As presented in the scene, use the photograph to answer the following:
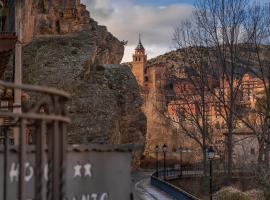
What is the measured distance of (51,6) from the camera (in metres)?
46.6

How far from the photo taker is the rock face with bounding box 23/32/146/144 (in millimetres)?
36750

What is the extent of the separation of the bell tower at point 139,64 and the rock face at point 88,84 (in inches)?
3956

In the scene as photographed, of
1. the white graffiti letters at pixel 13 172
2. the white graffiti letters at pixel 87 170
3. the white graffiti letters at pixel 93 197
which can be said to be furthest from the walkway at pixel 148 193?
the white graffiti letters at pixel 13 172

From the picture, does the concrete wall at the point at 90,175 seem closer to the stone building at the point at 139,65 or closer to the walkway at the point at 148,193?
the walkway at the point at 148,193

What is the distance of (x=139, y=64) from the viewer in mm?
150375

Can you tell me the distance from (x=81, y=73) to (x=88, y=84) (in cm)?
93

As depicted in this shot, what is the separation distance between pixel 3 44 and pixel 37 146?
12.3 meters

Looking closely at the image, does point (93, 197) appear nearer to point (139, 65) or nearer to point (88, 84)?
point (88, 84)

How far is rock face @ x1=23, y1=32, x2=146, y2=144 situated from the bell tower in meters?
100

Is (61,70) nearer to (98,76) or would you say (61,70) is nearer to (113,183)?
(98,76)

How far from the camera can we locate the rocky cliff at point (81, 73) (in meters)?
37.1

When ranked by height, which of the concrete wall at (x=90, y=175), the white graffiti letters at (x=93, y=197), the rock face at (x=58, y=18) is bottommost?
the white graffiti letters at (x=93, y=197)

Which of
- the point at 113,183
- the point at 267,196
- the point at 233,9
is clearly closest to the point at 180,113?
the point at 233,9

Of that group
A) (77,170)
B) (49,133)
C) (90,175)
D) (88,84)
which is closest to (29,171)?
(77,170)
